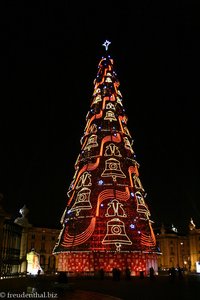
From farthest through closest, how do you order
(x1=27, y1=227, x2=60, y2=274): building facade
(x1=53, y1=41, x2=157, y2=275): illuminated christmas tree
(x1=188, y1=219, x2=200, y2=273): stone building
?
(x1=188, y1=219, x2=200, y2=273): stone building, (x1=27, y1=227, x2=60, y2=274): building facade, (x1=53, y1=41, x2=157, y2=275): illuminated christmas tree

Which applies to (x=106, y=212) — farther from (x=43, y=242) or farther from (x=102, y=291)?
(x=43, y=242)

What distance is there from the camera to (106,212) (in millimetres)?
45375

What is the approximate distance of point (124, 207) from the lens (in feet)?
152

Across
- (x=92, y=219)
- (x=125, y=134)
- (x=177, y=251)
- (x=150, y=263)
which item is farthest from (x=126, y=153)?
(x=177, y=251)

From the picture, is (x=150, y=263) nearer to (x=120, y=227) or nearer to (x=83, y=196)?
(x=120, y=227)

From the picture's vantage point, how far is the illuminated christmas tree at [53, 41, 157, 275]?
43.9 m

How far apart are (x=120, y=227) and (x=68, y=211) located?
8.76 m

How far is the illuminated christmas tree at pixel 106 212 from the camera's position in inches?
1730

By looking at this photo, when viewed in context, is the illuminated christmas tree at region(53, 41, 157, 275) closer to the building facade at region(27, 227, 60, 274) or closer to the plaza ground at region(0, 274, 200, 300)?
the plaza ground at region(0, 274, 200, 300)

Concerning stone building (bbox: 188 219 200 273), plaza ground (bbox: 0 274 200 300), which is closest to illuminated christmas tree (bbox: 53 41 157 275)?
plaza ground (bbox: 0 274 200 300)

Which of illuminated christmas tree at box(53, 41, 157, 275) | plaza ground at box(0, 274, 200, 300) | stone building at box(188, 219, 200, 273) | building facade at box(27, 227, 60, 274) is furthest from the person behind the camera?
stone building at box(188, 219, 200, 273)

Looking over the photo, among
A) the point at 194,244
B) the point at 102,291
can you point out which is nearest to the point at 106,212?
the point at 102,291

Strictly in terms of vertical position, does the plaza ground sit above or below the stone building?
below

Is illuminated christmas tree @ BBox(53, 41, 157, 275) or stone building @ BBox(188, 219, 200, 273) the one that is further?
stone building @ BBox(188, 219, 200, 273)
